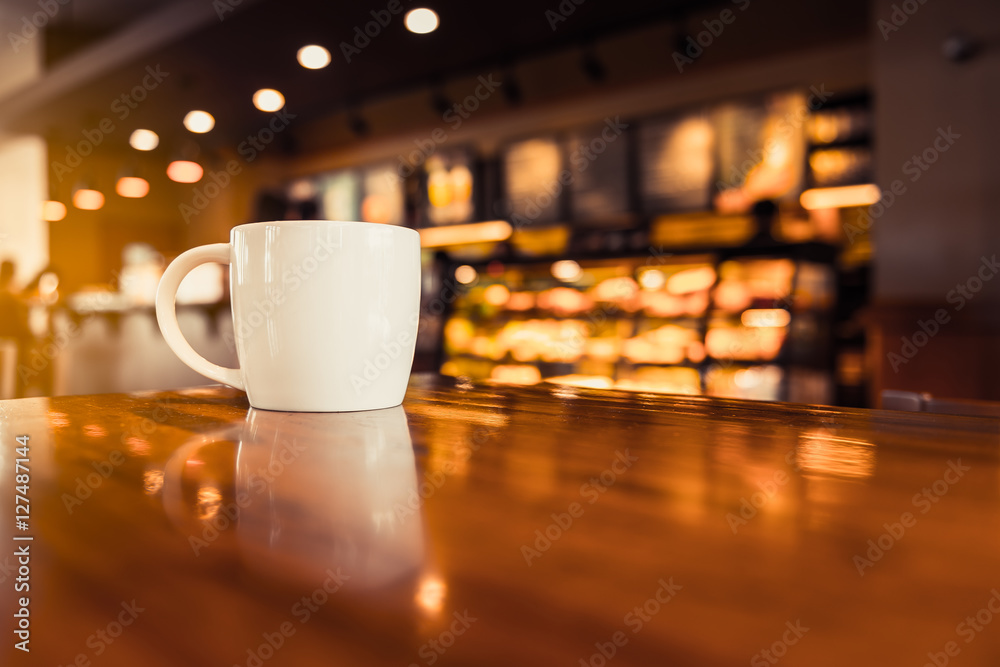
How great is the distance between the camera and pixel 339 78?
198 inches

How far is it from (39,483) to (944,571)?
312 millimetres

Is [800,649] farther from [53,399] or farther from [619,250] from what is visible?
[619,250]

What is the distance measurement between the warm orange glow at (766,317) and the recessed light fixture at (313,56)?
311cm

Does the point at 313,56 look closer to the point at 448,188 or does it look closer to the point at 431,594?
the point at 448,188

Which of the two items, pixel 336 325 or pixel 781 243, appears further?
pixel 781 243

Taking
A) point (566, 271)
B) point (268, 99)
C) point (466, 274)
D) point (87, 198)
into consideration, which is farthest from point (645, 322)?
point (87, 198)

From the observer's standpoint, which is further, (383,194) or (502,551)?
(383,194)

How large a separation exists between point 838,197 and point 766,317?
152 centimetres

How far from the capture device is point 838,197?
430 cm

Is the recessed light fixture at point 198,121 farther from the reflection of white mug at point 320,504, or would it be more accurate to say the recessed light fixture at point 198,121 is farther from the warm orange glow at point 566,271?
Answer: the reflection of white mug at point 320,504

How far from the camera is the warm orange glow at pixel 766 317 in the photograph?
10.7 feet

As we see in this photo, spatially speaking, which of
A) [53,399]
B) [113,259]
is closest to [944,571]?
[53,399]

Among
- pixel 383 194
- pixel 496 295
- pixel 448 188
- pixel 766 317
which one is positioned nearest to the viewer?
pixel 766 317

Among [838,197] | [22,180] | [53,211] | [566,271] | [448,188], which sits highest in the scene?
[22,180]
